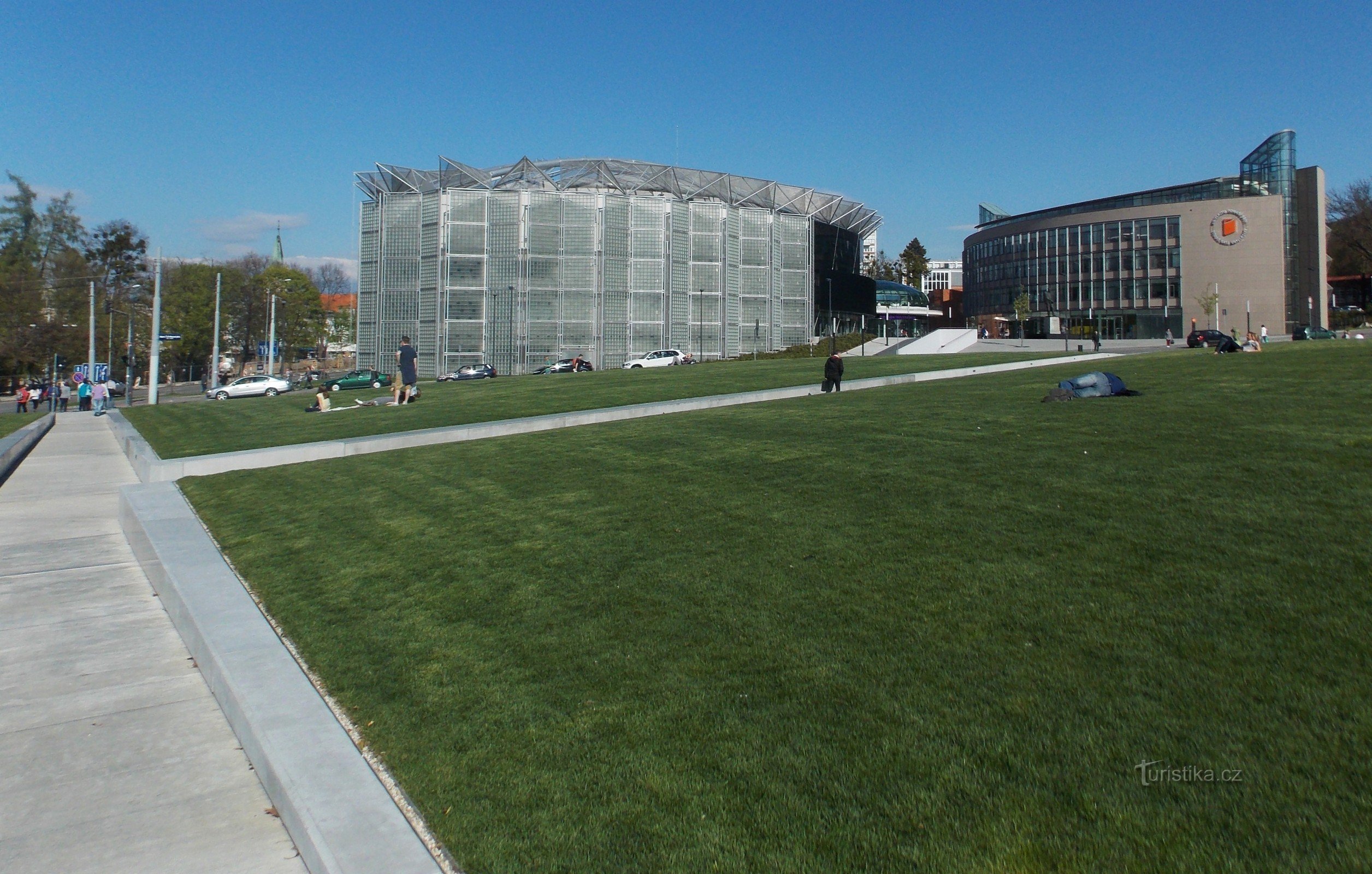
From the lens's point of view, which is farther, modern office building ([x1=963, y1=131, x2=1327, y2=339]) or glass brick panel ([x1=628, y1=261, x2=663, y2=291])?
modern office building ([x1=963, y1=131, x2=1327, y2=339])

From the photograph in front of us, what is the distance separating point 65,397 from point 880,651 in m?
58.5

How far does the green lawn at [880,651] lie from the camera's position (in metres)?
3.69

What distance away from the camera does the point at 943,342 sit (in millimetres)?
69000

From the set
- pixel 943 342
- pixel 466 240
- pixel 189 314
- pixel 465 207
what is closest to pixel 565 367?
pixel 466 240

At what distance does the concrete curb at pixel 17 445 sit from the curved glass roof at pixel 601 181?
5123 centimetres

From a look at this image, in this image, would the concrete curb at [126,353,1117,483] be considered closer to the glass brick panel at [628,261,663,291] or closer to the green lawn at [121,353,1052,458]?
the green lawn at [121,353,1052,458]

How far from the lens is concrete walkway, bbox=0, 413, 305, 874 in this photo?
4.30 metres

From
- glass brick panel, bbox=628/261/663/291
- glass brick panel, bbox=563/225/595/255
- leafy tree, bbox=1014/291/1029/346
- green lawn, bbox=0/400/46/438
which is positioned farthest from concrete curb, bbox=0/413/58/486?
leafy tree, bbox=1014/291/1029/346

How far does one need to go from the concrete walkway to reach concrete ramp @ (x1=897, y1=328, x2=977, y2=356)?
61.4 m

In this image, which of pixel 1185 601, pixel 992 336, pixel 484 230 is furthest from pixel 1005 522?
pixel 992 336

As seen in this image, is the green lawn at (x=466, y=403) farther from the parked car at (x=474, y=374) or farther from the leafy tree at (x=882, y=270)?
the leafy tree at (x=882, y=270)

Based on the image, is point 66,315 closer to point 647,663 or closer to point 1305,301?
point 647,663

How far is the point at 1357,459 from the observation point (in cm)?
820

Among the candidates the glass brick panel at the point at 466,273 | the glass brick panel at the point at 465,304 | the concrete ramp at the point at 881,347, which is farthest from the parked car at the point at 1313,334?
the glass brick panel at the point at 466,273
